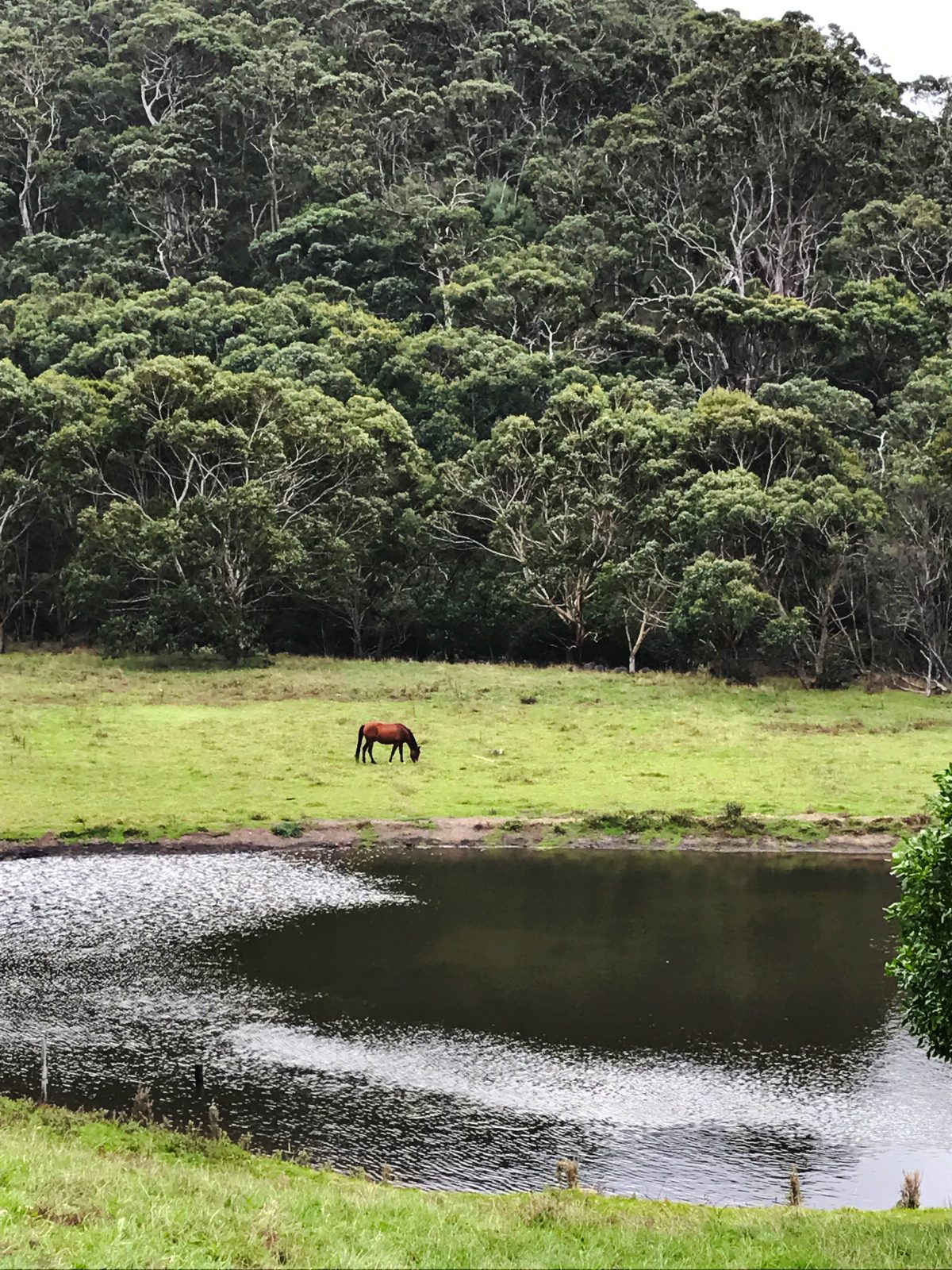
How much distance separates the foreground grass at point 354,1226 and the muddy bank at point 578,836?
17.7 m

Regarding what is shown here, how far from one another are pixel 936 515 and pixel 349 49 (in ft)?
245

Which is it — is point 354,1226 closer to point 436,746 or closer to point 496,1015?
point 496,1015

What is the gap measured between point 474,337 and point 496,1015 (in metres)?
62.2

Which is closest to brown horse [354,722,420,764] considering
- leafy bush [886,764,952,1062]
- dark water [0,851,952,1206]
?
dark water [0,851,952,1206]

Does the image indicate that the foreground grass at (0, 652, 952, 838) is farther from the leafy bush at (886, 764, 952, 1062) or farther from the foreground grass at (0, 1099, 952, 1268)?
the leafy bush at (886, 764, 952, 1062)

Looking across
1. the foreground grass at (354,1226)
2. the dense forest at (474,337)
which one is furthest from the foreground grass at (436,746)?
the foreground grass at (354,1226)

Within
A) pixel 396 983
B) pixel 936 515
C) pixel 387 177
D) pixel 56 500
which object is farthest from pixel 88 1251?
A: pixel 387 177

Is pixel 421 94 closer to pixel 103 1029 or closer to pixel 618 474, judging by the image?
pixel 618 474

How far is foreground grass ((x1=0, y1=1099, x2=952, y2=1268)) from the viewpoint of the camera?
1000 centimetres

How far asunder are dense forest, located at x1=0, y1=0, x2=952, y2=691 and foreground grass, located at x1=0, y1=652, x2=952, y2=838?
678cm

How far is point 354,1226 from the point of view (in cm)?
1137

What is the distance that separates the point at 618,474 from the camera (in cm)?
6469

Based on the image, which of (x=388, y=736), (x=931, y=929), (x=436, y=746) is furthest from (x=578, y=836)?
(x=931, y=929)

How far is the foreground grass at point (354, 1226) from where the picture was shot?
394 inches
